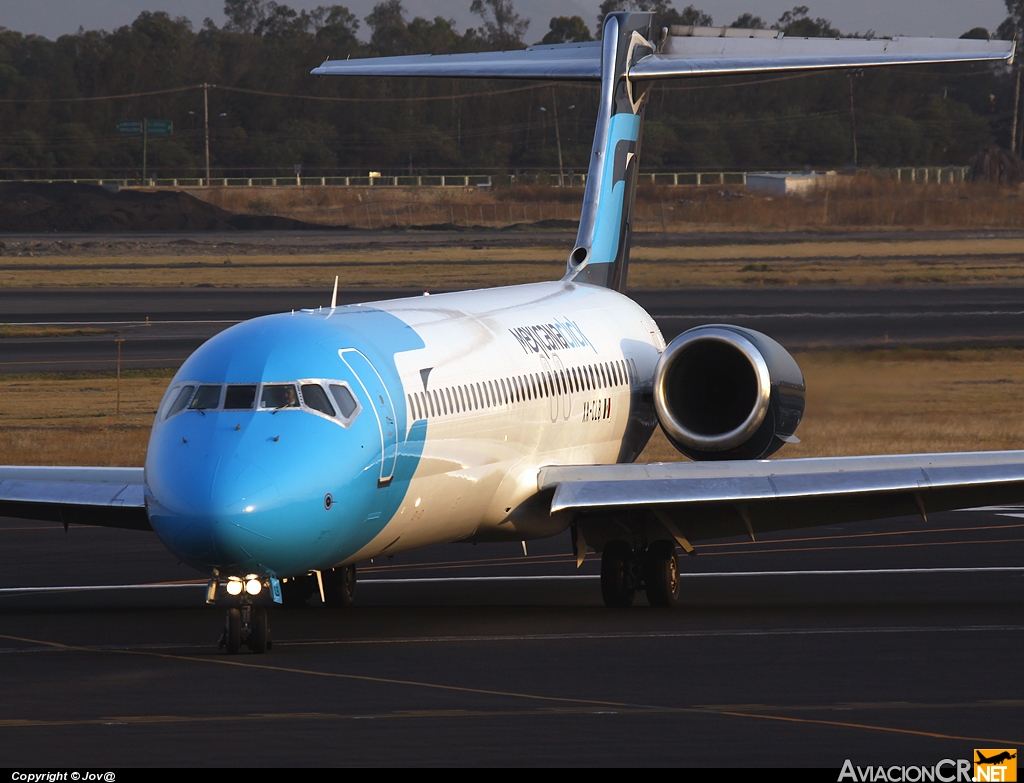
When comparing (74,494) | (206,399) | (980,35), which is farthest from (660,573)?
(980,35)

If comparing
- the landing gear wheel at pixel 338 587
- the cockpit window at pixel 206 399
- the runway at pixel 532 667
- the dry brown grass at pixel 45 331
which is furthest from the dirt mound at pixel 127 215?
the cockpit window at pixel 206 399

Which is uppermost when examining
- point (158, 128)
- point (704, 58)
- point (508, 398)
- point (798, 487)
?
point (704, 58)

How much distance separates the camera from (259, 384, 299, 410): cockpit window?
1590 centimetres

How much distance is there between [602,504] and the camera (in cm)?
1867

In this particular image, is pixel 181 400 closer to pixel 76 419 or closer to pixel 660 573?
pixel 660 573

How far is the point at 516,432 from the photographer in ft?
64.6

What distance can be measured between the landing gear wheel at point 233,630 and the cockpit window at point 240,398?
1.72m

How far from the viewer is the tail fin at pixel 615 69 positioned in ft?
81.2

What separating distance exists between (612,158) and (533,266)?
49.4 m

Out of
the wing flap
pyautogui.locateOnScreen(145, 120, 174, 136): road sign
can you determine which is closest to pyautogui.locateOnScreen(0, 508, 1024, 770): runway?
the wing flap

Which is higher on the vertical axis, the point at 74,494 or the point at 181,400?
the point at 181,400

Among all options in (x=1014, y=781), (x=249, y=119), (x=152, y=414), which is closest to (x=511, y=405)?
(x=1014, y=781)

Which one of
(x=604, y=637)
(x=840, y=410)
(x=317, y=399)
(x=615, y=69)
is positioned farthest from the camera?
(x=840, y=410)

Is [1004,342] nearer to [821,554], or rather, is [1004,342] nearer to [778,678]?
[821,554]
